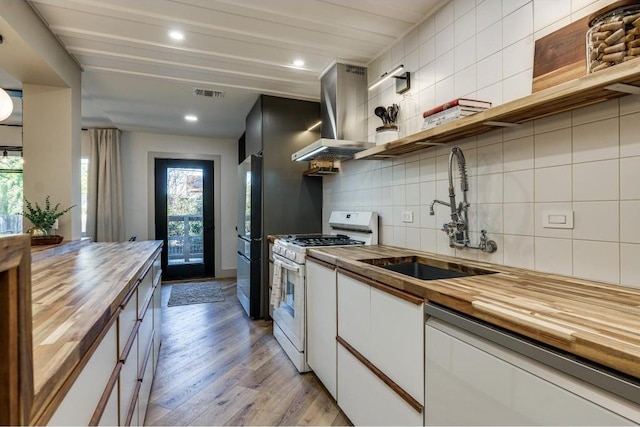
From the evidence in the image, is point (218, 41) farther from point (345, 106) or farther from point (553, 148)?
point (553, 148)

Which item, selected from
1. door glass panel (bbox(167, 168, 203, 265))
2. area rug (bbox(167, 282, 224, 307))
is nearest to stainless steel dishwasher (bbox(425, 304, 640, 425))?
area rug (bbox(167, 282, 224, 307))

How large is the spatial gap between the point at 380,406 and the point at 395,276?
0.66 metres

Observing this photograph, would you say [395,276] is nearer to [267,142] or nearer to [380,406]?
[380,406]

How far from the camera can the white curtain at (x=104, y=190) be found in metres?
5.11

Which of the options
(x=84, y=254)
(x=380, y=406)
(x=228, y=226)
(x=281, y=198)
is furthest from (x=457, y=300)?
(x=228, y=226)

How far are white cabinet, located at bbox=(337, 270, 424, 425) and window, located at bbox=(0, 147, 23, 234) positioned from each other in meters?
5.60

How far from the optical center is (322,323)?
2.24 m

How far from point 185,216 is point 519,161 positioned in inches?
212

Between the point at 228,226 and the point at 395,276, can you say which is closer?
the point at 395,276

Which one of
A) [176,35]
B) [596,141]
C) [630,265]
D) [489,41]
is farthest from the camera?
[176,35]

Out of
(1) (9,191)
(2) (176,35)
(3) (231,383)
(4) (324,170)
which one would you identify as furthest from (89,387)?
(1) (9,191)

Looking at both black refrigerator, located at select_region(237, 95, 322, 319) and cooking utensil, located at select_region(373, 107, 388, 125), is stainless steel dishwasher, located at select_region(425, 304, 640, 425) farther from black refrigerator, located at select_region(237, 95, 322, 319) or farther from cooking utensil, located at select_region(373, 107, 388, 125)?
black refrigerator, located at select_region(237, 95, 322, 319)

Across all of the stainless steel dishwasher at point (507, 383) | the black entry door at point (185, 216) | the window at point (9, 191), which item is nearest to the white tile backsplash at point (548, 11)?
the stainless steel dishwasher at point (507, 383)

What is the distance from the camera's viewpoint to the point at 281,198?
370cm
